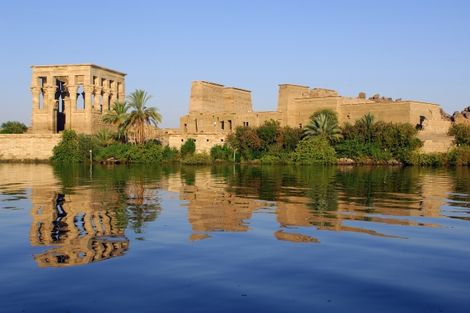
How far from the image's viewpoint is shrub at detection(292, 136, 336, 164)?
163ft

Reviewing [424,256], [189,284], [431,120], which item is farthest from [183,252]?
[431,120]

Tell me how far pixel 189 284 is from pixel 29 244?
378 cm

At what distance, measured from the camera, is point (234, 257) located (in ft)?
29.6

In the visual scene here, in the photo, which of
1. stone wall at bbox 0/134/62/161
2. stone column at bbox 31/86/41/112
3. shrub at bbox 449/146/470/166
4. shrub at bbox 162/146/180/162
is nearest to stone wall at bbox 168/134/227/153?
shrub at bbox 162/146/180/162

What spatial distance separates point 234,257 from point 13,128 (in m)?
70.4

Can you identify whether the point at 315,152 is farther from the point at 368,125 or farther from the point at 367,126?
the point at 368,125

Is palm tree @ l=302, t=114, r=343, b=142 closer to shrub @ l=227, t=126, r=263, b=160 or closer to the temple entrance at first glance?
shrub @ l=227, t=126, r=263, b=160

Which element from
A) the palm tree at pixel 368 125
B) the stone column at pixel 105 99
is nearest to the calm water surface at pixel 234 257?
the palm tree at pixel 368 125

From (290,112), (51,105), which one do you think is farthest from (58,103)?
(290,112)

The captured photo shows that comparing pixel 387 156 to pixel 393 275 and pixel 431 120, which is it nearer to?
pixel 431 120

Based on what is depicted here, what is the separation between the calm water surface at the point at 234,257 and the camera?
678 centimetres

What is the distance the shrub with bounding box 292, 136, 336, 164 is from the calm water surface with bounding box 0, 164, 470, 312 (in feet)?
109

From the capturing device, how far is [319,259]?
8.86 metres

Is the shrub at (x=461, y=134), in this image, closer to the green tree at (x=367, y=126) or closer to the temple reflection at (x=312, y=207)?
the green tree at (x=367, y=126)
